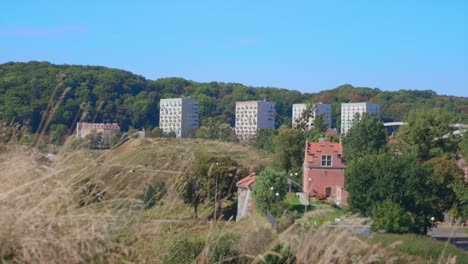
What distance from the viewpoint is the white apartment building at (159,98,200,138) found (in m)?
85.8

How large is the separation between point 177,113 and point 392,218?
6794 centimetres

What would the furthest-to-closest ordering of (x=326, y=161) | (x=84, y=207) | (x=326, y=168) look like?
(x=326, y=161) → (x=326, y=168) → (x=84, y=207)

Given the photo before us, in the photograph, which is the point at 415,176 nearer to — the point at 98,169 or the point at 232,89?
the point at 98,169

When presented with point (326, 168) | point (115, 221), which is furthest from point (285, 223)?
point (326, 168)

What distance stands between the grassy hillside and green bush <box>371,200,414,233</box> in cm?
1592

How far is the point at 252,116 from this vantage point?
→ 3484 inches

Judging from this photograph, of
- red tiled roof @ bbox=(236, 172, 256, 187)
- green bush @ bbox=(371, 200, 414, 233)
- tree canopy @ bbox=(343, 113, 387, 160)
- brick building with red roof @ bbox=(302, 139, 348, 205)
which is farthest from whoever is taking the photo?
tree canopy @ bbox=(343, 113, 387, 160)

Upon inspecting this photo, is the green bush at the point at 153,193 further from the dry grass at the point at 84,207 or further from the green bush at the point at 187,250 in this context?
the green bush at the point at 187,250

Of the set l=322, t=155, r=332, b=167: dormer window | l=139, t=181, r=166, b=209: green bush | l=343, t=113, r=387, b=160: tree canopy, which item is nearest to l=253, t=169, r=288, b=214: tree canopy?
l=322, t=155, r=332, b=167: dormer window

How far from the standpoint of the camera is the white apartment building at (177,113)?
282ft

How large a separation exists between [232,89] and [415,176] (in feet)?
277

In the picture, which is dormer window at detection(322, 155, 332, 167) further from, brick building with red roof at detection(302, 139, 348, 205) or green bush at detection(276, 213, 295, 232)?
green bush at detection(276, 213, 295, 232)

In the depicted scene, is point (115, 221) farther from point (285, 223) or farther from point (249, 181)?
point (249, 181)

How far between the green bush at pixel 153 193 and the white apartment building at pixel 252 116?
8383cm
